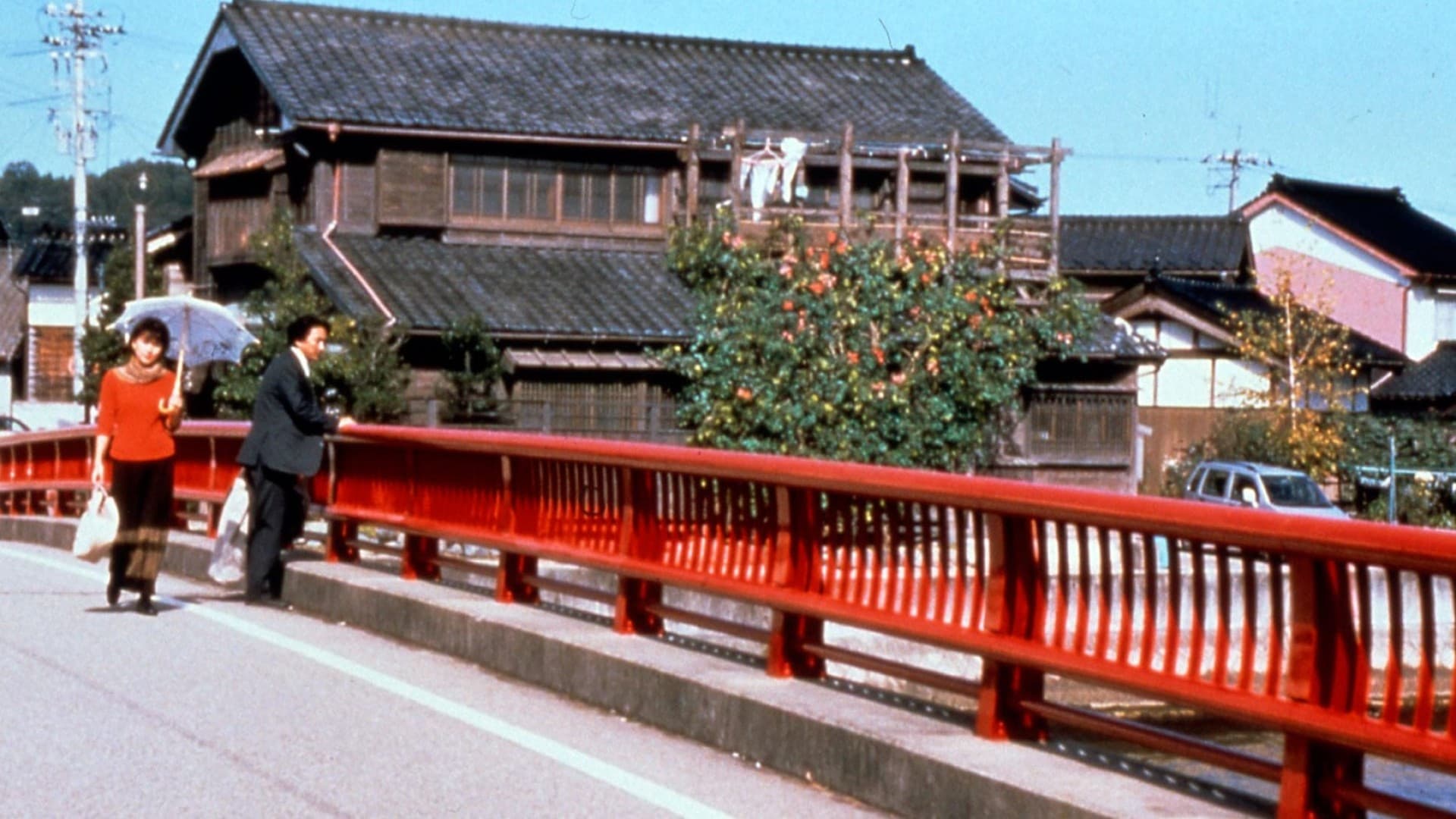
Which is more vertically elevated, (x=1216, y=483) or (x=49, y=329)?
(x=49, y=329)

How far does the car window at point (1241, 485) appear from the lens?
1281 inches

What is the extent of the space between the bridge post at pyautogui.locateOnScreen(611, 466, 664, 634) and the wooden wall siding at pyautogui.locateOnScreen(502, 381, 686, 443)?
23.4 m

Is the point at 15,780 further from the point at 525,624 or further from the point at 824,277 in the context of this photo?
the point at 824,277

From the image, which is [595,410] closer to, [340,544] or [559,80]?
[559,80]

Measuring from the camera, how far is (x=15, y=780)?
748 centimetres

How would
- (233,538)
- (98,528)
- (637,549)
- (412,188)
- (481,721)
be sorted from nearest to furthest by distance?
(481,721)
(637,549)
(98,528)
(233,538)
(412,188)

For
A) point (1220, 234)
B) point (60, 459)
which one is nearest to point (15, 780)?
point (60, 459)

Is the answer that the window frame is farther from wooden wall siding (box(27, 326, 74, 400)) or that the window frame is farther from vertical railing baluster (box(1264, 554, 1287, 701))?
wooden wall siding (box(27, 326, 74, 400))

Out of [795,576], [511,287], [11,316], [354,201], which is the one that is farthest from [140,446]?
[11,316]

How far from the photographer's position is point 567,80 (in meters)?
39.7

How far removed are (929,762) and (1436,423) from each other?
40.0 meters

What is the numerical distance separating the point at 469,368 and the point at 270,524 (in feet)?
64.2

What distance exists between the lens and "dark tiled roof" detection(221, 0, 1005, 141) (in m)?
37.1

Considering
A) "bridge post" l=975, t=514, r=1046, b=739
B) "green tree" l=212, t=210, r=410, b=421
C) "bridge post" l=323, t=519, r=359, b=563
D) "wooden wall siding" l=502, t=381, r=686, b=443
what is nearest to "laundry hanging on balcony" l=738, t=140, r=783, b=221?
"wooden wall siding" l=502, t=381, r=686, b=443
